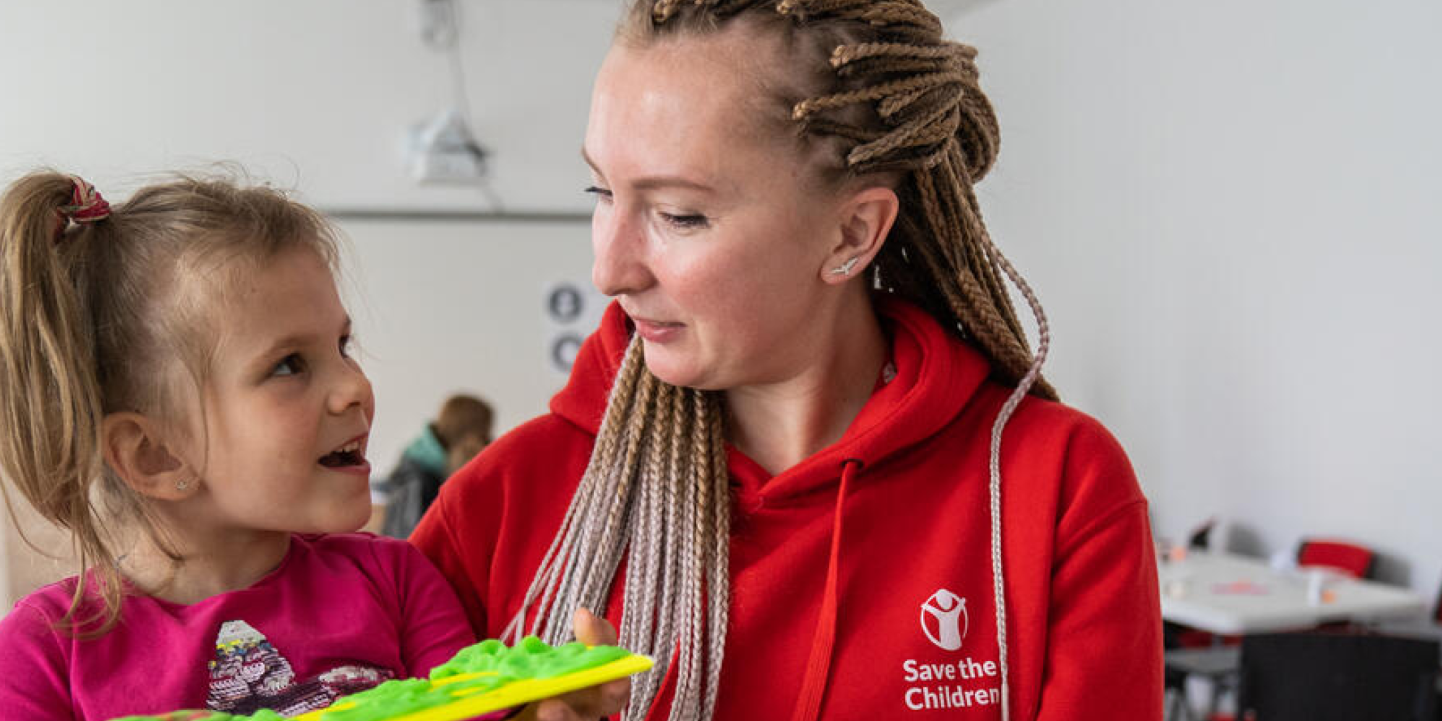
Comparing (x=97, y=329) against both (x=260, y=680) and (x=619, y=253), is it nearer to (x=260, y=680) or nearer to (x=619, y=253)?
(x=260, y=680)

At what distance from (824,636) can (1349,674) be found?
3.07m

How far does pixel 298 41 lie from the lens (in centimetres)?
762

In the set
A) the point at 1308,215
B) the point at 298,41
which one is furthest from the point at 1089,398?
the point at 298,41

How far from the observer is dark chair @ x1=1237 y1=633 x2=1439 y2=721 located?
3.87 metres

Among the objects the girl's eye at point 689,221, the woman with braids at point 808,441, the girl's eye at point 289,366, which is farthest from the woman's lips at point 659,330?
the girl's eye at point 289,366

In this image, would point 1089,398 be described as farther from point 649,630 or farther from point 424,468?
point 649,630

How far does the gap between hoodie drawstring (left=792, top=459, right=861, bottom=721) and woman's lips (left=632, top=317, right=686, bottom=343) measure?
24 cm

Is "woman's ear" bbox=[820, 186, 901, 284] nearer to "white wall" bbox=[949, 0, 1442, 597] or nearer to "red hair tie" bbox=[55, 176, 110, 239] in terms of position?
"red hair tie" bbox=[55, 176, 110, 239]

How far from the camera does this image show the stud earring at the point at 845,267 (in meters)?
1.49

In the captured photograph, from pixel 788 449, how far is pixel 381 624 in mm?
504

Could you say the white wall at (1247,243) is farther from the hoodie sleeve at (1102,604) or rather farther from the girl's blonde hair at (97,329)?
the girl's blonde hair at (97,329)

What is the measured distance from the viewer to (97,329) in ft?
4.41

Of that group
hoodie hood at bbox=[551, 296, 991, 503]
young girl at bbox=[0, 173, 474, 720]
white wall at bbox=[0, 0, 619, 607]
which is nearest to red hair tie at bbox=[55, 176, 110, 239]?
young girl at bbox=[0, 173, 474, 720]

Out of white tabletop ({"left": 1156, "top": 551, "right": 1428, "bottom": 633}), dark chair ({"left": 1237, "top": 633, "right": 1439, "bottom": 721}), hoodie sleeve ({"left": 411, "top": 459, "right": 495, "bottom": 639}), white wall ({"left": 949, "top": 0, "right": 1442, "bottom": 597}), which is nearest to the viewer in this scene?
hoodie sleeve ({"left": 411, "top": 459, "right": 495, "bottom": 639})
